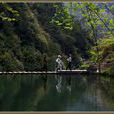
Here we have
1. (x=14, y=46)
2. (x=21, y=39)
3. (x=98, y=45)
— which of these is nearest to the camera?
(x=98, y=45)

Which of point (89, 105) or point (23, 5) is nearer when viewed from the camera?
point (89, 105)

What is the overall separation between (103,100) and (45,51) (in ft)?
45.4

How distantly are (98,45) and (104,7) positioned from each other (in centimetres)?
198

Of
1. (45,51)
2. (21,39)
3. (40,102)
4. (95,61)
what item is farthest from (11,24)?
(40,102)

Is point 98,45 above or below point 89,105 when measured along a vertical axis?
above

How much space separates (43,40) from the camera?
71.5 feet

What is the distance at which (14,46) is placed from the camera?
19453 millimetres

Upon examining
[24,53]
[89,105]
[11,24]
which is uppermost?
[11,24]

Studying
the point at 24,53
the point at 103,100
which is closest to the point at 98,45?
the point at 24,53

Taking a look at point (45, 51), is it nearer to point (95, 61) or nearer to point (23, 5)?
point (23, 5)

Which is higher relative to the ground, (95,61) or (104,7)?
(104,7)

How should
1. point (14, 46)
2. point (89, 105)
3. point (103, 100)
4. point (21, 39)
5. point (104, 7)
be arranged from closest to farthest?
1. point (89, 105)
2. point (103, 100)
3. point (104, 7)
4. point (14, 46)
5. point (21, 39)

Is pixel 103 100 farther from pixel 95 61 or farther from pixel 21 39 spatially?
pixel 21 39

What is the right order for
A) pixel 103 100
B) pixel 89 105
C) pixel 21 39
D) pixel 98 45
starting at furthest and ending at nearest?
pixel 21 39, pixel 98 45, pixel 103 100, pixel 89 105
